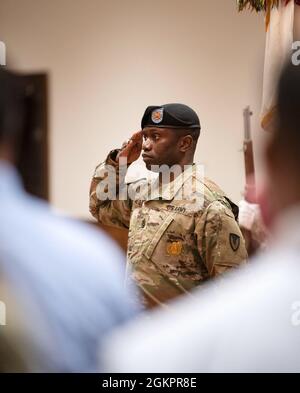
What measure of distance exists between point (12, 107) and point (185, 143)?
0.51 m

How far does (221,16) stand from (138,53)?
0.25 metres

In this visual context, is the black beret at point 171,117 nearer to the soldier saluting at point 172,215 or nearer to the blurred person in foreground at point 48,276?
the soldier saluting at point 172,215

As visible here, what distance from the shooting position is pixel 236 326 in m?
1.60

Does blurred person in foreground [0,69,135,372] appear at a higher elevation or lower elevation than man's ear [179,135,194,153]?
lower

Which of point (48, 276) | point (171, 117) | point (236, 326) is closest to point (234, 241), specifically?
point (236, 326)

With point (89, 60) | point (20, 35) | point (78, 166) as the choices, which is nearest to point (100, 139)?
point (78, 166)

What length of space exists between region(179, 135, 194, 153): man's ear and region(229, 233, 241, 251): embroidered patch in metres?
0.25

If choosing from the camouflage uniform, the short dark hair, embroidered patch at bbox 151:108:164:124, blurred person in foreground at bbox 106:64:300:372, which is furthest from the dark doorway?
blurred person in foreground at bbox 106:64:300:372

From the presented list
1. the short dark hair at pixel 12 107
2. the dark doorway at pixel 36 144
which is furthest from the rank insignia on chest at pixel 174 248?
the short dark hair at pixel 12 107

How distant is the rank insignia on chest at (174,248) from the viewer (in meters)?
1.54

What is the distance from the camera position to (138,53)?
66.0 inches

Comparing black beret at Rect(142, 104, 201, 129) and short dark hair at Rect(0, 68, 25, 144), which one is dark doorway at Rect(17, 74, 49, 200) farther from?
black beret at Rect(142, 104, 201, 129)

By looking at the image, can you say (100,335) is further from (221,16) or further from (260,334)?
(221,16)

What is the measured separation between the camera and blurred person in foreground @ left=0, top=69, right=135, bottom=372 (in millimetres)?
1650
